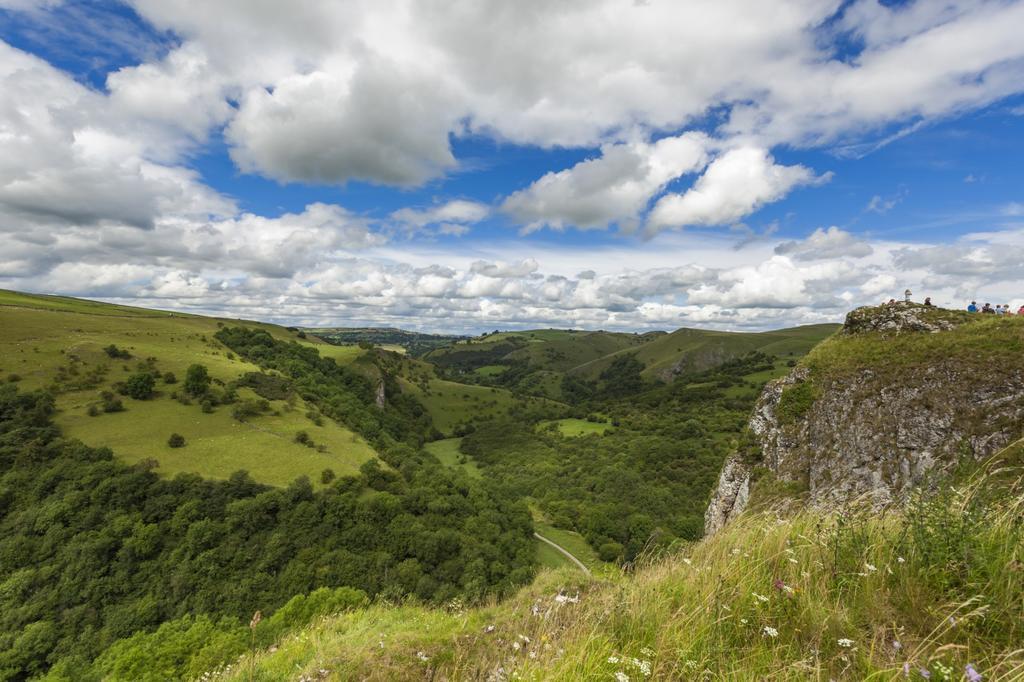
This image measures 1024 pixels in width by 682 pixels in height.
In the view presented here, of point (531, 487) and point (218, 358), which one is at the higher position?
point (218, 358)

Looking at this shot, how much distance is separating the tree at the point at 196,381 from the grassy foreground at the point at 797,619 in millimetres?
98942

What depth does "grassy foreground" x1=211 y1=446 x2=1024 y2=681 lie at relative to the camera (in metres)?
3.70

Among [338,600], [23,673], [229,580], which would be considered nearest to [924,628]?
[338,600]

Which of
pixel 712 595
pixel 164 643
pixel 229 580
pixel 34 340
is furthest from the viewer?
pixel 34 340

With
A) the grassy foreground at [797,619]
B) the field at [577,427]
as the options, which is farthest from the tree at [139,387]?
the field at [577,427]

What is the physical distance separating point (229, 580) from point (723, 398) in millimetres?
173555

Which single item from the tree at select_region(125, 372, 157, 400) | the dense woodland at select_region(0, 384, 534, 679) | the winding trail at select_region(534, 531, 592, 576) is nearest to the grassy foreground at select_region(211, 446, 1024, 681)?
the dense woodland at select_region(0, 384, 534, 679)

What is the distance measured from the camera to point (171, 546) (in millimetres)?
51812

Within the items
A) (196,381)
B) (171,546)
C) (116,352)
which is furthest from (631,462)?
(116,352)

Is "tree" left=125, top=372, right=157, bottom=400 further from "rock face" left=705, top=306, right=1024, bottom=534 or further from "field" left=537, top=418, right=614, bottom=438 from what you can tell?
"field" left=537, top=418, right=614, bottom=438

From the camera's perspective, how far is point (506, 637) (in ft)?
20.4

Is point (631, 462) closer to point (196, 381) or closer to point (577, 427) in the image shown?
point (577, 427)

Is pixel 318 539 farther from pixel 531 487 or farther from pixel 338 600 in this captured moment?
pixel 531 487

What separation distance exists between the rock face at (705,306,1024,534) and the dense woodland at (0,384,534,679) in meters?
28.1
